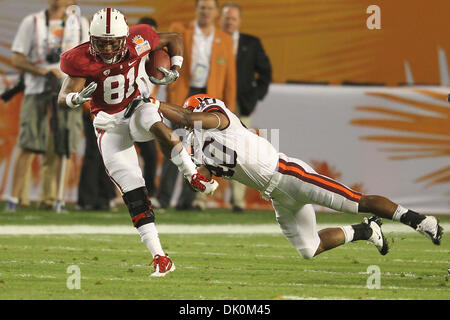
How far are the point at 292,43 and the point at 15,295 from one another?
22.6ft

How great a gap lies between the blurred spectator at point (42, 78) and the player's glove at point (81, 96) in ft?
12.8

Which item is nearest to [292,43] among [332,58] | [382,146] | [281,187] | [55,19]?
[332,58]

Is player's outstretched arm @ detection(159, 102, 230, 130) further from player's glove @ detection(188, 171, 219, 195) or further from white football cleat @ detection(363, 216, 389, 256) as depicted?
white football cleat @ detection(363, 216, 389, 256)

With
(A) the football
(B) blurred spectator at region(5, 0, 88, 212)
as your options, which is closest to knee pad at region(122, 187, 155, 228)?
(A) the football

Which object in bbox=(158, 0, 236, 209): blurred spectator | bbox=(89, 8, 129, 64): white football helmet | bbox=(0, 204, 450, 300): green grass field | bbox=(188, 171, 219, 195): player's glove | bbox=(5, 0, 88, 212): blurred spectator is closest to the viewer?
bbox=(0, 204, 450, 300): green grass field

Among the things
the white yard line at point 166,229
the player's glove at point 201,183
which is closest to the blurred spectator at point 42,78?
the white yard line at point 166,229

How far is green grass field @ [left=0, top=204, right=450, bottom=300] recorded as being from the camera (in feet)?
18.2

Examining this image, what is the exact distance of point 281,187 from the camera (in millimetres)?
6113

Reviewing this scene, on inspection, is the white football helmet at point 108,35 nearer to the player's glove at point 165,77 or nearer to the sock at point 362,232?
the player's glove at point 165,77

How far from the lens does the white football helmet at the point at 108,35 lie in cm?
626

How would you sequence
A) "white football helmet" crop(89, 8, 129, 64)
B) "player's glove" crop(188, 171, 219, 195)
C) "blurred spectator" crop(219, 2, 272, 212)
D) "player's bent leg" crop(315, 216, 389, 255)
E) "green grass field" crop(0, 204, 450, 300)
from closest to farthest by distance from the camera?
"green grass field" crop(0, 204, 450, 300) → "player's glove" crop(188, 171, 219, 195) → "white football helmet" crop(89, 8, 129, 64) → "player's bent leg" crop(315, 216, 389, 255) → "blurred spectator" crop(219, 2, 272, 212)

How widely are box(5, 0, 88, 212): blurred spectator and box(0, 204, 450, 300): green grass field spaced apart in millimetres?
786

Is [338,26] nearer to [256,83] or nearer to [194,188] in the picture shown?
[256,83]

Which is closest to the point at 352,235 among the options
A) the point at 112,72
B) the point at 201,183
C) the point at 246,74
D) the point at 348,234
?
the point at 348,234
